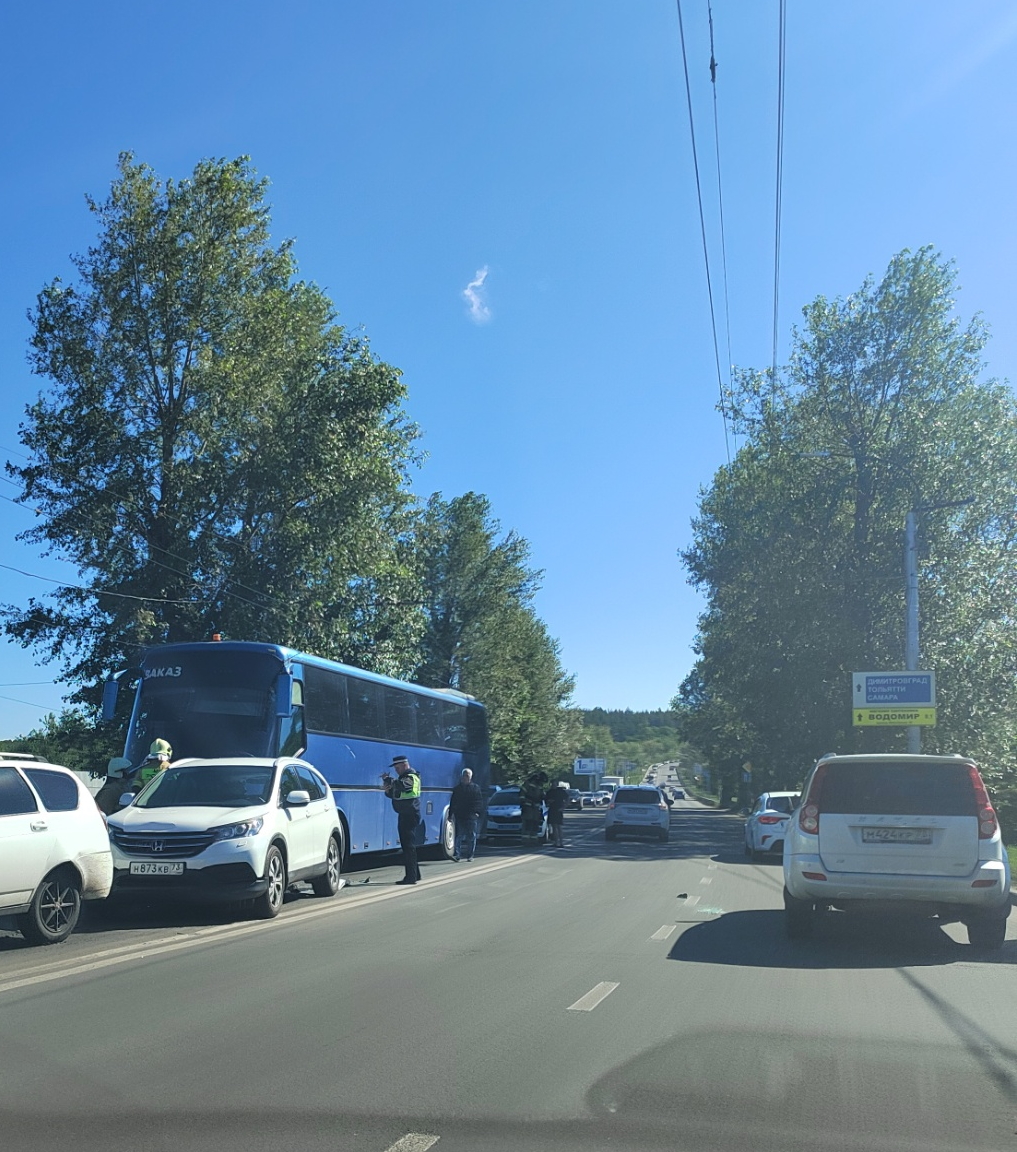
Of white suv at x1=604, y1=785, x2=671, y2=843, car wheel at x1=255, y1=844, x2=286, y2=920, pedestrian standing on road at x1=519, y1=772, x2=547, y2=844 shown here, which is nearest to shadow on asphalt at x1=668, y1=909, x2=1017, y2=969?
car wheel at x1=255, y1=844, x2=286, y2=920

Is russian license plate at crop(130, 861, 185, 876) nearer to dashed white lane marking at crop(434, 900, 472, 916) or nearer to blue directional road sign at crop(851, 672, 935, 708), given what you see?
dashed white lane marking at crop(434, 900, 472, 916)

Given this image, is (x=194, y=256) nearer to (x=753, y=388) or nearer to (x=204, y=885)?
(x=753, y=388)

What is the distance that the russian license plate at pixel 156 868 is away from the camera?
11.8m

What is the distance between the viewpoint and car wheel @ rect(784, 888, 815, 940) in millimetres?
10992

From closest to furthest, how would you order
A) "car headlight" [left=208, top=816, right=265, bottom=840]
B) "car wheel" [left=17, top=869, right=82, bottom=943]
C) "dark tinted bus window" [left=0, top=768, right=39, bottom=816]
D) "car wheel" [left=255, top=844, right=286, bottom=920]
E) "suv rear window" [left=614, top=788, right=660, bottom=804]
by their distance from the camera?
"dark tinted bus window" [left=0, top=768, right=39, bottom=816], "car wheel" [left=17, top=869, right=82, bottom=943], "car headlight" [left=208, top=816, right=265, bottom=840], "car wheel" [left=255, top=844, right=286, bottom=920], "suv rear window" [left=614, top=788, right=660, bottom=804]

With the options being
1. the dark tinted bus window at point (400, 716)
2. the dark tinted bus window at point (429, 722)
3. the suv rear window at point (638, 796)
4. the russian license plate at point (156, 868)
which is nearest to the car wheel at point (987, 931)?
the russian license plate at point (156, 868)

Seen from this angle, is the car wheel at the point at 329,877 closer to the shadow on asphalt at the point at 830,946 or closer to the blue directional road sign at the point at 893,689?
the shadow on asphalt at the point at 830,946

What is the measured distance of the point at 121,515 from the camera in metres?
29.4

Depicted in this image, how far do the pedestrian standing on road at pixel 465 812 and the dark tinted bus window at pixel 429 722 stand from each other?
132 centimetres

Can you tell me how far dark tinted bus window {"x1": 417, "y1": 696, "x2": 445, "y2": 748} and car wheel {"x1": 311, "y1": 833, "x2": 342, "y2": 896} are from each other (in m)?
7.98

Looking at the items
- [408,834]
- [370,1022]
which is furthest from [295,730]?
[370,1022]

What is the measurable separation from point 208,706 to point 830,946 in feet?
30.4

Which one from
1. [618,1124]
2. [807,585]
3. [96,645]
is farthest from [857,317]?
[618,1124]

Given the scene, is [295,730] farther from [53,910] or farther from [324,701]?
[53,910]
